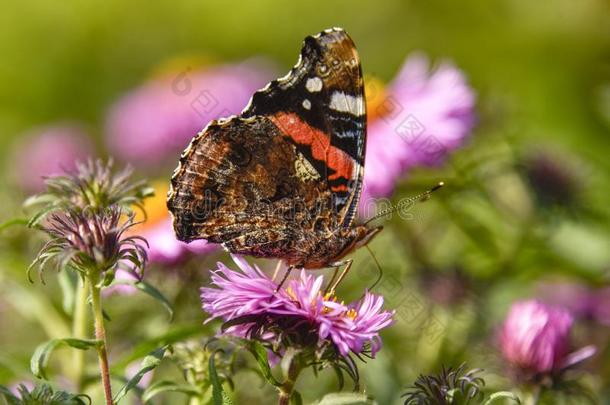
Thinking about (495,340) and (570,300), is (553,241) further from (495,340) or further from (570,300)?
(495,340)

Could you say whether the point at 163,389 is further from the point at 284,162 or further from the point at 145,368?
the point at 284,162

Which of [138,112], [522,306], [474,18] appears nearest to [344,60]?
[522,306]

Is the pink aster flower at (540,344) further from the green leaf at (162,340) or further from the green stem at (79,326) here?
the green stem at (79,326)

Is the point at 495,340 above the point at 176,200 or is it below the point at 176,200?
below

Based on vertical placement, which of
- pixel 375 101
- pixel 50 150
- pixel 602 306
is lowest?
pixel 602 306

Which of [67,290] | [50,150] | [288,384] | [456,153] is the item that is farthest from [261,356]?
[50,150]

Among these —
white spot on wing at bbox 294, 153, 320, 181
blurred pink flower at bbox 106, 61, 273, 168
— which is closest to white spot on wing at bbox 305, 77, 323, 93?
white spot on wing at bbox 294, 153, 320, 181
